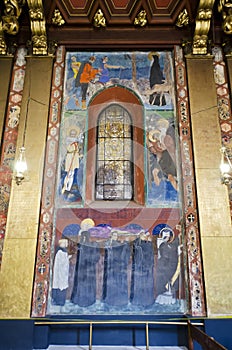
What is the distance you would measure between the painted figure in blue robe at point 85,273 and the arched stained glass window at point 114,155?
3.30 feet

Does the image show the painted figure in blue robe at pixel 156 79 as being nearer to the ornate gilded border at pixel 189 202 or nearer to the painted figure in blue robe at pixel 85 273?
the ornate gilded border at pixel 189 202

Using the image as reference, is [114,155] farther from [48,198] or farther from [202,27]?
[202,27]

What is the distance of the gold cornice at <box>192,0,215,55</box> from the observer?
7113mm

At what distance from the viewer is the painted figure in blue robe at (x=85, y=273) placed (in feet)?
19.2

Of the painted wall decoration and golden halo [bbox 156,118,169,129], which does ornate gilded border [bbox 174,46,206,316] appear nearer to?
the painted wall decoration

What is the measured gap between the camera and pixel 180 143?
6.82 meters

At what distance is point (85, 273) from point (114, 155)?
99.3 inches

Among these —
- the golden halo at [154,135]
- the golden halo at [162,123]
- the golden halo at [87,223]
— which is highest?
the golden halo at [162,123]

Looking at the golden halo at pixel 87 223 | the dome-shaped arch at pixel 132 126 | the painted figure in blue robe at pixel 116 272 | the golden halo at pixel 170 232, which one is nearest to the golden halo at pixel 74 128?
the dome-shaped arch at pixel 132 126

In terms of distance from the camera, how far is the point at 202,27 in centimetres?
731

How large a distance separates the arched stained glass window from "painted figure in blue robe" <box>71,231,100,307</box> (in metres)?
1.01

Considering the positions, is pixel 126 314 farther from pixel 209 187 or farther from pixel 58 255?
pixel 209 187

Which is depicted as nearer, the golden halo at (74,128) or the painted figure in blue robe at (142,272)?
the painted figure in blue robe at (142,272)

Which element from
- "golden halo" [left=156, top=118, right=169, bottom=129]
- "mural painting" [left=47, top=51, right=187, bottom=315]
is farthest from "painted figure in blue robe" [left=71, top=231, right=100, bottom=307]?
"golden halo" [left=156, top=118, right=169, bottom=129]
